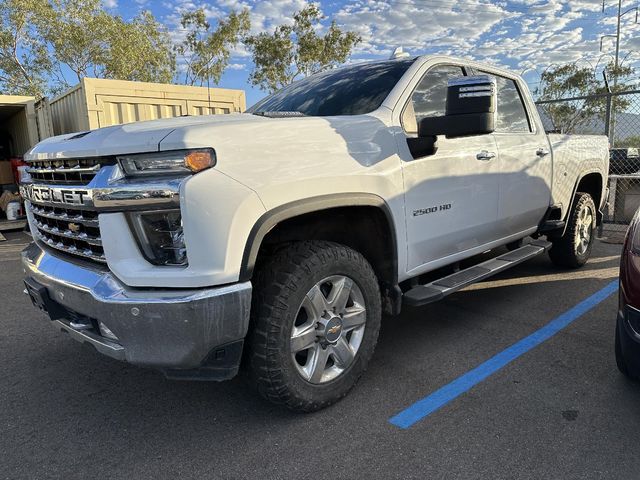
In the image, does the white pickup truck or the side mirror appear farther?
the side mirror

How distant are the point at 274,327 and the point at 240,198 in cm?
65

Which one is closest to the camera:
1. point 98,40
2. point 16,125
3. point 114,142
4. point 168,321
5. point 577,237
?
point 168,321

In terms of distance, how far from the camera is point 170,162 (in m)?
2.06

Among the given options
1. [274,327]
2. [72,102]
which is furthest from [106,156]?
[72,102]

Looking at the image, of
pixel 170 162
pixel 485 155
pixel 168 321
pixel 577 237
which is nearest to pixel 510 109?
pixel 485 155

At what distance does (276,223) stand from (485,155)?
197 centimetres

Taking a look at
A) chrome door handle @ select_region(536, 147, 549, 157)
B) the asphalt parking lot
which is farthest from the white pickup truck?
chrome door handle @ select_region(536, 147, 549, 157)

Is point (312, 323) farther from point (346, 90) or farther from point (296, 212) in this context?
point (346, 90)

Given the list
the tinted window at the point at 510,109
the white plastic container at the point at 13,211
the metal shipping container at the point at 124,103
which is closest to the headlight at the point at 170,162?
the tinted window at the point at 510,109

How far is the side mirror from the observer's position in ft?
8.48

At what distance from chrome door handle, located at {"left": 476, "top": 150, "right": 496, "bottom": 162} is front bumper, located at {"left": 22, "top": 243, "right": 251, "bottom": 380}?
2.11 metres

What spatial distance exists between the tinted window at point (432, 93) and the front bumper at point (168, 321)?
1796mm

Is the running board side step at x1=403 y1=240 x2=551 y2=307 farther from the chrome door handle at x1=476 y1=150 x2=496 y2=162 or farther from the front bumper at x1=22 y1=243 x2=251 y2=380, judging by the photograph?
the front bumper at x1=22 y1=243 x2=251 y2=380

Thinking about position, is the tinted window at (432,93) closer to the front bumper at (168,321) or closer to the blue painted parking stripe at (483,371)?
the blue painted parking stripe at (483,371)
